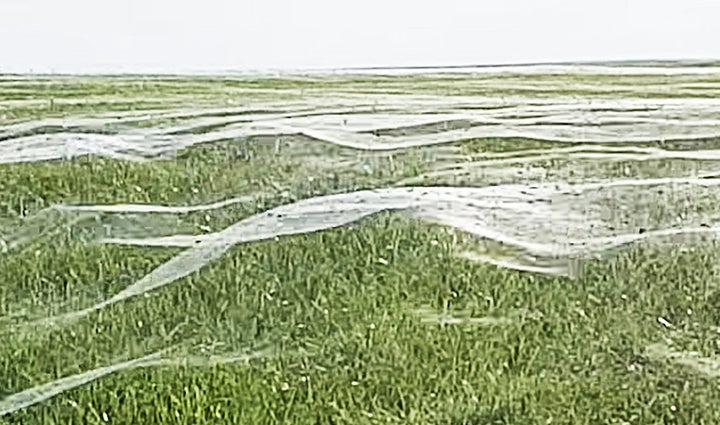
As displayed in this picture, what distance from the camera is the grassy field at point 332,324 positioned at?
1254 millimetres

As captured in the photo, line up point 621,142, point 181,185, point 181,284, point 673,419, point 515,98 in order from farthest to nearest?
point 515,98
point 621,142
point 181,185
point 181,284
point 673,419

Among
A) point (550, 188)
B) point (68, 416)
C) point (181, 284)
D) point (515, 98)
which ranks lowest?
point (68, 416)

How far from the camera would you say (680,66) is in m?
2.17

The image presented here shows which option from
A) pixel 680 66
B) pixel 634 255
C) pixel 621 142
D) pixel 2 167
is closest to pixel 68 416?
Result: pixel 2 167

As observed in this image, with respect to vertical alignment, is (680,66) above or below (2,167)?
above

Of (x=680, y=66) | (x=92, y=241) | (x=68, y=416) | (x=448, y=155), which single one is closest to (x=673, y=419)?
(x=448, y=155)

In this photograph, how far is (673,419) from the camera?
4.07ft

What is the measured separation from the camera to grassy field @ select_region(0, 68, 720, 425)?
125cm

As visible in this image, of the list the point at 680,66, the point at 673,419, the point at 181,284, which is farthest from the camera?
the point at 680,66

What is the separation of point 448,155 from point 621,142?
0.34 m

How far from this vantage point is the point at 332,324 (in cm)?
135

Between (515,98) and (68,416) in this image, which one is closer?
(68,416)

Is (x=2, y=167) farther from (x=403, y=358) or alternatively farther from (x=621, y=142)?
(x=621, y=142)

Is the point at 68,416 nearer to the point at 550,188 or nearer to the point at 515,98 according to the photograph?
the point at 550,188
